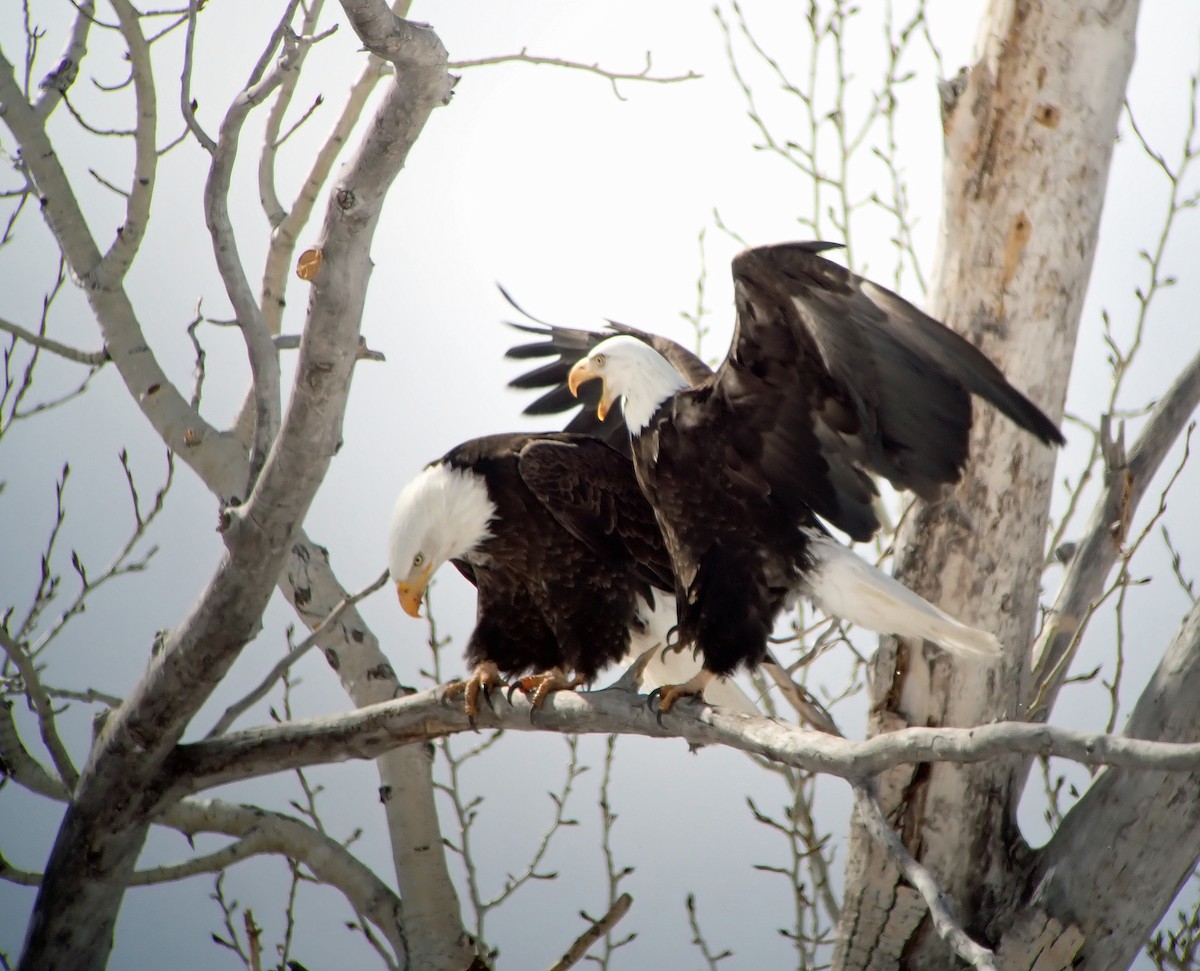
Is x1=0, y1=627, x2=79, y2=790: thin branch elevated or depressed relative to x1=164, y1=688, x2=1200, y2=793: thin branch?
elevated

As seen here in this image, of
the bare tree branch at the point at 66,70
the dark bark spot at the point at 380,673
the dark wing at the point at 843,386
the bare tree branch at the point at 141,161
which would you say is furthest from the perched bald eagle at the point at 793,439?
the bare tree branch at the point at 66,70

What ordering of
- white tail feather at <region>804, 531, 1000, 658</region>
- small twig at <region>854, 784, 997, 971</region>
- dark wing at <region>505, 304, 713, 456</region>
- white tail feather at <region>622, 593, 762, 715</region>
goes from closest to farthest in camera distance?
small twig at <region>854, 784, 997, 971</region> → white tail feather at <region>804, 531, 1000, 658</region> → white tail feather at <region>622, 593, 762, 715</region> → dark wing at <region>505, 304, 713, 456</region>

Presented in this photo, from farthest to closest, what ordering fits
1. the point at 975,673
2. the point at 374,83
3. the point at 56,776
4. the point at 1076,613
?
the point at 374,83, the point at 56,776, the point at 1076,613, the point at 975,673

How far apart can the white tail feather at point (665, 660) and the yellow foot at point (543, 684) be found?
0.17 metres

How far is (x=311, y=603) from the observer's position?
106 inches

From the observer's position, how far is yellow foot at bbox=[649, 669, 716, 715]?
2.05m

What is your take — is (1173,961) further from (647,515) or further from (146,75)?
(146,75)

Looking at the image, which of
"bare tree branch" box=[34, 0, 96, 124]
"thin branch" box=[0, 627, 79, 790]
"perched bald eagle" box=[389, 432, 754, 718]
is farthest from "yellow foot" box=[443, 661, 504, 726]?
"bare tree branch" box=[34, 0, 96, 124]

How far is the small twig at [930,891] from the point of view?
49.2 inches

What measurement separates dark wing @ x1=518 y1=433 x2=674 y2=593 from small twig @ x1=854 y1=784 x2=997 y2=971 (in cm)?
116

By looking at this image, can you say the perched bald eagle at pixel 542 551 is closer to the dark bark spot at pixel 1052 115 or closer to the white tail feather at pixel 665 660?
the white tail feather at pixel 665 660

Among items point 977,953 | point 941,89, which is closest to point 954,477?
point 941,89

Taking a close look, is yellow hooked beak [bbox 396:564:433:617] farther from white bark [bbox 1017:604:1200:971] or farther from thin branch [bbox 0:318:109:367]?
white bark [bbox 1017:604:1200:971]

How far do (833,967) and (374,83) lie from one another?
232 centimetres
